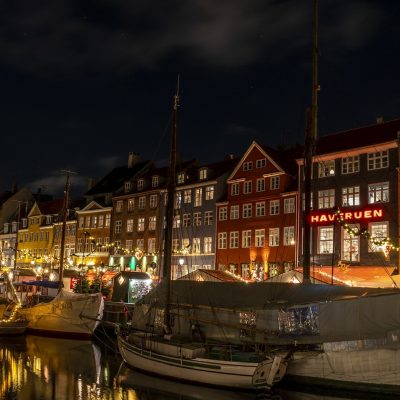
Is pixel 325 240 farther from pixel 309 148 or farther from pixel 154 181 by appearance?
pixel 154 181

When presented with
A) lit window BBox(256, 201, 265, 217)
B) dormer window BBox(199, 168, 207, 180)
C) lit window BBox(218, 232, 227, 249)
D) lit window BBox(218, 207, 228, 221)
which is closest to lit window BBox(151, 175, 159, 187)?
dormer window BBox(199, 168, 207, 180)

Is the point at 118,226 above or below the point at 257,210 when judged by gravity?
below

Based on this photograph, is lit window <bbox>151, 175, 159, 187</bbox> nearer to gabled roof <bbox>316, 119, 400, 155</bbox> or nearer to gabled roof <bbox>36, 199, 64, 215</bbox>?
gabled roof <bbox>36, 199, 64, 215</bbox>

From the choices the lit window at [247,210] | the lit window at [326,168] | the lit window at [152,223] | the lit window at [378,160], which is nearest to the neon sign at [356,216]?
the lit window at [378,160]

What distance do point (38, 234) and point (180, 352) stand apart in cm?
6561

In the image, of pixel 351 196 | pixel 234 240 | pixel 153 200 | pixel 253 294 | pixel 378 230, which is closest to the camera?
pixel 253 294

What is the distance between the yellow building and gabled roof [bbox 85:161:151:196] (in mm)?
7930

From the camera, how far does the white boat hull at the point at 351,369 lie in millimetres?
21344

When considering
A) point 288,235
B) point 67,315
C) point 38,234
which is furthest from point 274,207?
point 38,234

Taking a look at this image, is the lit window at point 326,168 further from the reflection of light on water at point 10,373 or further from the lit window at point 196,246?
the reflection of light on water at point 10,373

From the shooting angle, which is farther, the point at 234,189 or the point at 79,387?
the point at 234,189

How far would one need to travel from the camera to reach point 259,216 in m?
54.4

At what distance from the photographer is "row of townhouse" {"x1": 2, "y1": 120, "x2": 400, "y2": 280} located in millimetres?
44562

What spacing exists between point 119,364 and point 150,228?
3676 cm
